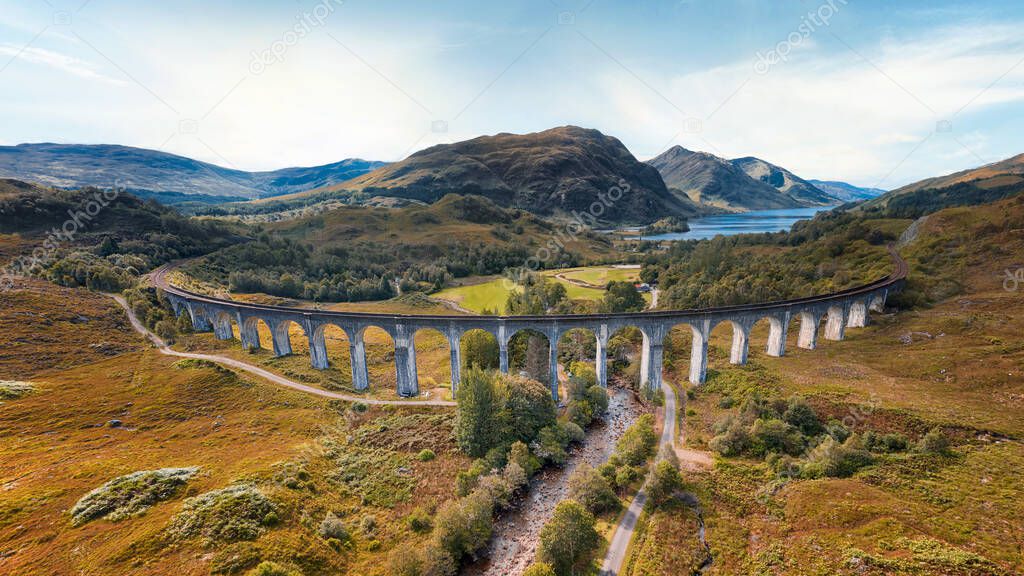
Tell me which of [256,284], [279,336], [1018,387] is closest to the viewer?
[1018,387]

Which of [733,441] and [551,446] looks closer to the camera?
[733,441]

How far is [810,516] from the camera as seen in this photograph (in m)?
25.9

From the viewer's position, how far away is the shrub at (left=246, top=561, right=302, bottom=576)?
20.6 m

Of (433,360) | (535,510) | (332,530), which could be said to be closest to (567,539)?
(535,510)

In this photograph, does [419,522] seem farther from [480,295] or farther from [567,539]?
[480,295]

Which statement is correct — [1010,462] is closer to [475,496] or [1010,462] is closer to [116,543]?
[475,496]

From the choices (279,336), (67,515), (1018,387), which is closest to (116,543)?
(67,515)

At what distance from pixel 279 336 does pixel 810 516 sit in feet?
207

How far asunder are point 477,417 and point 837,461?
2986 centimetres

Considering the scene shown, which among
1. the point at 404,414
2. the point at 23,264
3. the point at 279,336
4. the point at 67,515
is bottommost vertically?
the point at 404,414

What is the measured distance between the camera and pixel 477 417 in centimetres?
3603

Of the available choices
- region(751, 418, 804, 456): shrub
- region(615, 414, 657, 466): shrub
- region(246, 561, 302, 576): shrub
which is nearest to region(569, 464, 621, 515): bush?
region(615, 414, 657, 466): shrub

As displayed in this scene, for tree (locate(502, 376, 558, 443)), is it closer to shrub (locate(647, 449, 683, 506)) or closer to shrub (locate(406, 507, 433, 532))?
shrub (locate(406, 507, 433, 532))

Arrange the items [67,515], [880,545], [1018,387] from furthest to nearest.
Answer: [1018,387], [67,515], [880,545]
